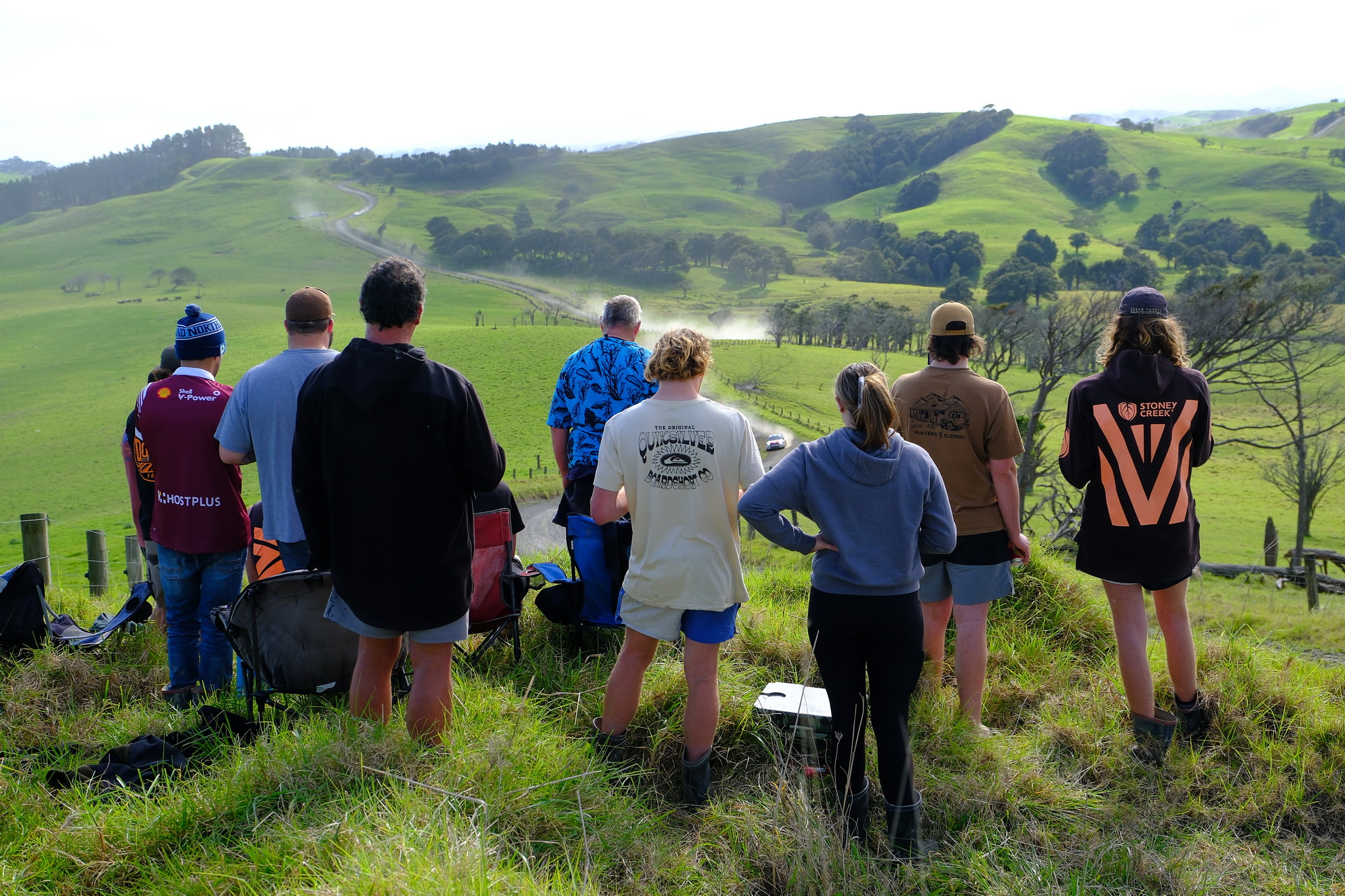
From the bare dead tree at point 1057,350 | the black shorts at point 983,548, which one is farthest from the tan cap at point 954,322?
the bare dead tree at point 1057,350

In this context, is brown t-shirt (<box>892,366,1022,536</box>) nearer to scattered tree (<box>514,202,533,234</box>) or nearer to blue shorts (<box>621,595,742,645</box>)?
blue shorts (<box>621,595,742,645</box>)

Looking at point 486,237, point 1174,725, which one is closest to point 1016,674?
point 1174,725

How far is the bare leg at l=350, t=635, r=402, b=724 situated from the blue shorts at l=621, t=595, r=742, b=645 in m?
1.01

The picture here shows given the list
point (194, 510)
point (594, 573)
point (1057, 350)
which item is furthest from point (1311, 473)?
point (194, 510)

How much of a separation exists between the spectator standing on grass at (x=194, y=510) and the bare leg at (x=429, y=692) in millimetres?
1661

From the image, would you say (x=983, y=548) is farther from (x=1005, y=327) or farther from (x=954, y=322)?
(x=1005, y=327)

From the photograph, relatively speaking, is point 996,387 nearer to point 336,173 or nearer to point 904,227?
point 904,227

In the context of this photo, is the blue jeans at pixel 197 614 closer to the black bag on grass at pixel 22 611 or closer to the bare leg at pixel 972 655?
the black bag on grass at pixel 22 611

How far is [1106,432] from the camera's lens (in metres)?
4.02

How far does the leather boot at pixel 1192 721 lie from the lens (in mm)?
4176

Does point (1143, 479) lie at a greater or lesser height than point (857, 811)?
greater

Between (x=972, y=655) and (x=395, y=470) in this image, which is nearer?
(x=395, y=470)

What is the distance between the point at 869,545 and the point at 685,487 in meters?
0.74

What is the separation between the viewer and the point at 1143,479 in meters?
4.00
